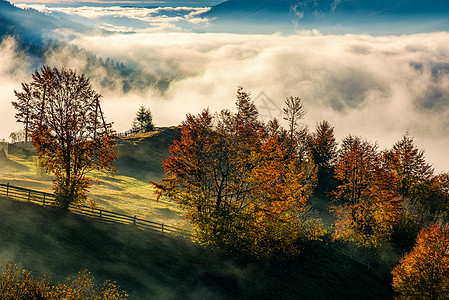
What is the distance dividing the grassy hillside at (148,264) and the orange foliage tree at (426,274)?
374 centimetres

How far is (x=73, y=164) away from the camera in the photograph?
105 ft

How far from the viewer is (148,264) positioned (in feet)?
99.6

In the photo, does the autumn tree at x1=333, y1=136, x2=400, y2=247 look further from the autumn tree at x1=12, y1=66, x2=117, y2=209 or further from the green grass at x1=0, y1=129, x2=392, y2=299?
the autumn tree at x1=12, y1=66, x2=117, y2=209

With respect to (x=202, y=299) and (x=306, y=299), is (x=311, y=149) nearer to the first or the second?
(x=306, y=299)

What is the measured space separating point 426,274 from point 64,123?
38.0 m

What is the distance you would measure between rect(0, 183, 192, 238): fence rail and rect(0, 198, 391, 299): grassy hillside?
77 centimetres

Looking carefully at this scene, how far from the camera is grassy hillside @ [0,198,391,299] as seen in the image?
26.6 meters

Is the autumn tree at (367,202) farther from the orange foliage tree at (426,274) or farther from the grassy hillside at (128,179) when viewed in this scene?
the grassy hillside at (128,179)

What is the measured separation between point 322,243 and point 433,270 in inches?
507

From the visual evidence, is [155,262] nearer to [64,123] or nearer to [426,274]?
[64,123]

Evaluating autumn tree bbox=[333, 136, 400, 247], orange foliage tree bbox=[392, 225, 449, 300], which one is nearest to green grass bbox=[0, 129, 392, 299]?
orange foliage tree bbox=[392, 225, 449, 300]

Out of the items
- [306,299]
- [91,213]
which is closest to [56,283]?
[91,213]

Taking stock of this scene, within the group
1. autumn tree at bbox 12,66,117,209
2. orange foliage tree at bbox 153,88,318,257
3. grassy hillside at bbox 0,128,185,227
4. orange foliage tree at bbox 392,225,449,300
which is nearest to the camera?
autumn tree at bbox 12,66,117,209

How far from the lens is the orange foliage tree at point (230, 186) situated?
31859 mm
